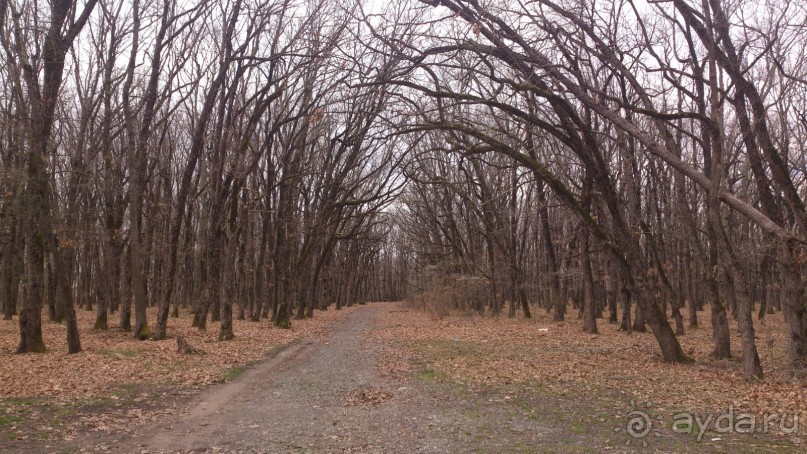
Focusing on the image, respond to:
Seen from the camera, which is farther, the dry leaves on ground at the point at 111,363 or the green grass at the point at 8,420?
A: the dry leaves on ground at the point at 111,363

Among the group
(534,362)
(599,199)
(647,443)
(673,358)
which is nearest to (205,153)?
(599,199)

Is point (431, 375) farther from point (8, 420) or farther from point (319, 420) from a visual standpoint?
point (8, 420)

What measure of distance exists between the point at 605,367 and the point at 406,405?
5140mm

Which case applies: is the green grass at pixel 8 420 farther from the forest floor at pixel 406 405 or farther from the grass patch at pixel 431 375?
the grass patch at pixel 431 375

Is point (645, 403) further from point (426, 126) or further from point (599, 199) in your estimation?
point (599, 199)

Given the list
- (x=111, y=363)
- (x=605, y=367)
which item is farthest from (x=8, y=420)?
(x=605, y=367)

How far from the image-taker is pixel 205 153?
25.1 meters

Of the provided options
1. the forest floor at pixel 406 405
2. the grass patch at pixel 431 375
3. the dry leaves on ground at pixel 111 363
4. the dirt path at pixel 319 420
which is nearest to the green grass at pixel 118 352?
the dry leaves on ground at pixel 111 363

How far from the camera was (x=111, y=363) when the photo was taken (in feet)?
39.1

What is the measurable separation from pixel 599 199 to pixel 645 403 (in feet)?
37.4

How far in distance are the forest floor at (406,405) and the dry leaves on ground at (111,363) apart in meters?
0.07

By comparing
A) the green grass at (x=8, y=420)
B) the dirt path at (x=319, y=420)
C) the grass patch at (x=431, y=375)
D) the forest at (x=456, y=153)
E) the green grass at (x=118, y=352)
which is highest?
the forest at (x=456, y=153)

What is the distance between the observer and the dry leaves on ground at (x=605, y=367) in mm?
8328

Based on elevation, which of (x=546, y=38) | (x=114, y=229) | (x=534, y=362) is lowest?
(x=534, y=362)
